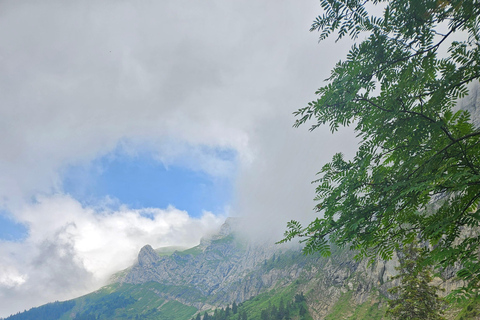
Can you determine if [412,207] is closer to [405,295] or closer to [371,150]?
[371,150]

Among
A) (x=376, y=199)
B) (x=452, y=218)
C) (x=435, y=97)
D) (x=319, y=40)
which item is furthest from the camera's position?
(x=319, y=40)

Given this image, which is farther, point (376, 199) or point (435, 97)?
point (376, 199)

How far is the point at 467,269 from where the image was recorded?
5523 mm

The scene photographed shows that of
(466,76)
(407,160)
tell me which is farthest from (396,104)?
(466,76)

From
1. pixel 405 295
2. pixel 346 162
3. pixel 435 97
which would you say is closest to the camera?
pixel 435 97

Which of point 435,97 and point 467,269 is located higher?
point 435,97

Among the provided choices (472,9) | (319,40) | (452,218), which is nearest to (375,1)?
(319,40)

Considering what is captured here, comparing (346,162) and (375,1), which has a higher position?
(375,1)

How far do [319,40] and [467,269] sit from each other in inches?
280

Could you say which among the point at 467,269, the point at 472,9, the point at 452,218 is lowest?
the point at 467,269

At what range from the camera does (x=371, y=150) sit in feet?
23.4

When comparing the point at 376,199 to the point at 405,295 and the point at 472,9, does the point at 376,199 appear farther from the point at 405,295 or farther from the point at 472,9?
the point at 405,295

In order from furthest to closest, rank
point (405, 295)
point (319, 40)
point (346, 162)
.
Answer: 1. point (405, 295)
2. point (319, 40)
3. point (346, 162)

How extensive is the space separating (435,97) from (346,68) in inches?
91.2
